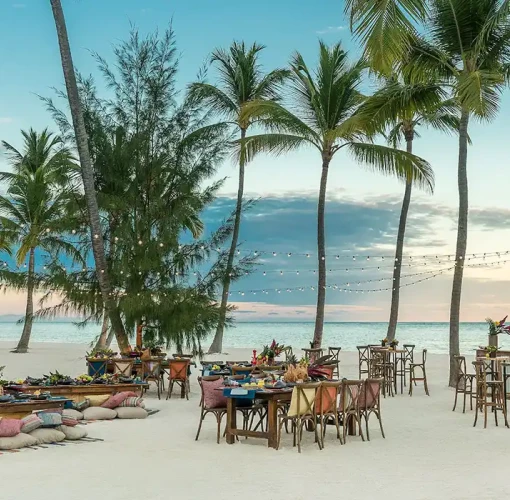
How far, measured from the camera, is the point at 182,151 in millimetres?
19953

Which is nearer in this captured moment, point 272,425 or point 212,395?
point 272,425

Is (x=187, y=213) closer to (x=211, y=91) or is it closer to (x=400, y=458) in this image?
(x=211, y=91)

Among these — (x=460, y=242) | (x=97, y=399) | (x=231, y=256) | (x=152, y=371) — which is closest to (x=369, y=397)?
(x=97, y=399)

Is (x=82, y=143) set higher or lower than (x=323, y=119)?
lower

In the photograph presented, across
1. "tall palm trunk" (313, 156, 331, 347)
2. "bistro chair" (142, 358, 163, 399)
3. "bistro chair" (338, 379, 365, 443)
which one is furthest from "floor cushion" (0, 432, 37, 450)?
"tall palm trunk" (313, 156, 331, 347)

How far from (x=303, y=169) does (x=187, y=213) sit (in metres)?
9.78

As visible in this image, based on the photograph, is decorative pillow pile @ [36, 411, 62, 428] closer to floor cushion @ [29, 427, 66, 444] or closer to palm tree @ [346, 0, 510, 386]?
floor cushion @ [29, 427, 66, 444]

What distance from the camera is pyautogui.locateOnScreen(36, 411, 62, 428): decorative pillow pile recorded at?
9870 mm

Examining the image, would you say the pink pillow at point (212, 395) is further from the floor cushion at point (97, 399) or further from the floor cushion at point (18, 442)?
the floor cushion at point (97, 399)

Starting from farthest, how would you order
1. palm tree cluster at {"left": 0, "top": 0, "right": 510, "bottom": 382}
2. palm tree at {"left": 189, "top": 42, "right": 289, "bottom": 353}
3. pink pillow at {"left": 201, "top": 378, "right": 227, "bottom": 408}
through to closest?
palm tree at {"left": 189, "top": 42, "right": 289, "bottom": 353}, palm tree cluster at {"left": 0, "top": 0, "right": 510, "bottom": 382}, pink pillow at {"left": 201, "top": 378, "right": 227, "bottom": 408}

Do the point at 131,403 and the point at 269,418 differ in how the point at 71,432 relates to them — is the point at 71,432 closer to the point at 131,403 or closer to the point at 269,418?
the point at 131,403

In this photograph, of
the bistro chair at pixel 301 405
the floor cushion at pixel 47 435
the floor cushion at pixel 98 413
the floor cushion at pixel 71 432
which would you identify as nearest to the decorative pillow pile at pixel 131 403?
the floor cushion at pixel 98 413

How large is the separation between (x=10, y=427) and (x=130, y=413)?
9.70 feet

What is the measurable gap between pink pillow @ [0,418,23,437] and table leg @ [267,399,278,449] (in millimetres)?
2999
